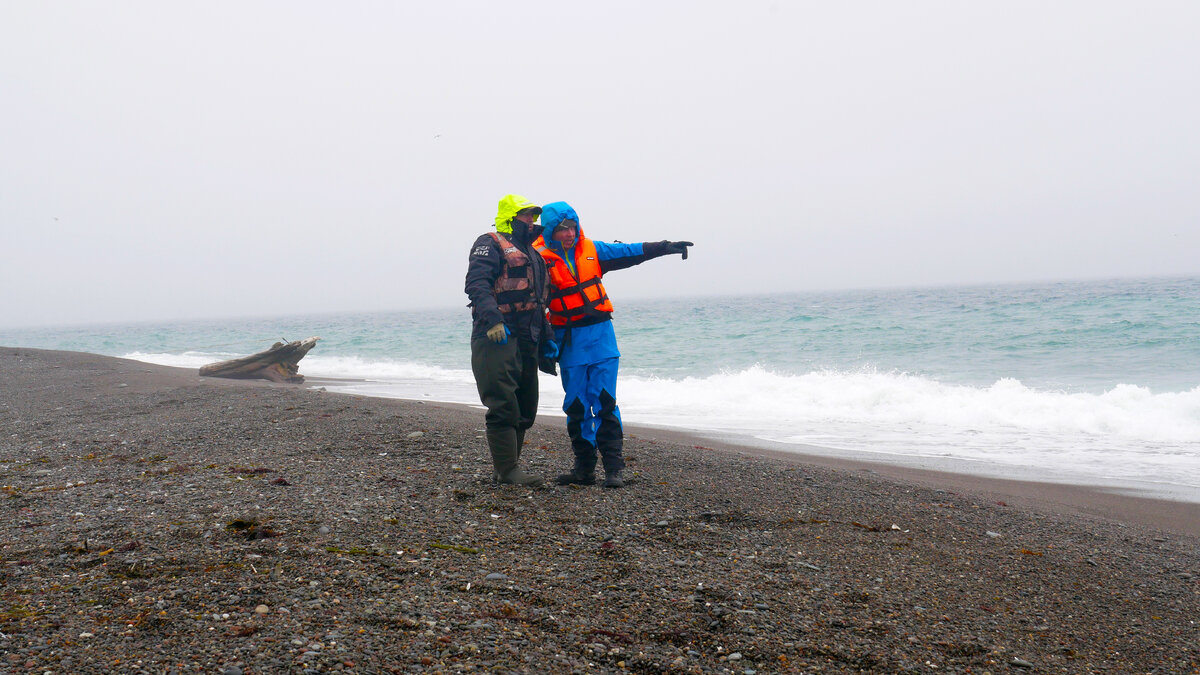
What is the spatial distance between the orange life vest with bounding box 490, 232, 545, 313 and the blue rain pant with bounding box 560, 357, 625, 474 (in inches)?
22.7

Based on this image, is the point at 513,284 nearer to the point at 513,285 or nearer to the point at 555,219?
the point at 513,285

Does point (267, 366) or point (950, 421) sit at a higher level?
point (267, 366)

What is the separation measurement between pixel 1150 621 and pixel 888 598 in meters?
1.16

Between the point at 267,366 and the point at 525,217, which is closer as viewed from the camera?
the point at 525,217

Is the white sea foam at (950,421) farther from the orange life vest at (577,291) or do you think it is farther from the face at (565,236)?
the face at (565,236)

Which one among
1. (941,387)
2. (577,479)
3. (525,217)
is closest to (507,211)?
(525,217)

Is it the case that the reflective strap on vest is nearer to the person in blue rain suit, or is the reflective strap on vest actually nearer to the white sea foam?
the person in blue rain suit

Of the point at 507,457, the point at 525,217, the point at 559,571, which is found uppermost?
the point at 525,217

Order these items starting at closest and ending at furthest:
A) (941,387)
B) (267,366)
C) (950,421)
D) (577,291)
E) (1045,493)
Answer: (577,291)
(1045,493)
(950,421)
(941,387)
(267,366)

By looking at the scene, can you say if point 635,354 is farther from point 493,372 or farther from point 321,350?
point 493,372

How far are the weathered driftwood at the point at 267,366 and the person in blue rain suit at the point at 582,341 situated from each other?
14.3 m

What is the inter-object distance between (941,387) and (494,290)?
464 inches

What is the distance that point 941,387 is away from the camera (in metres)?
14.1

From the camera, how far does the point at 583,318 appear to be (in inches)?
197
